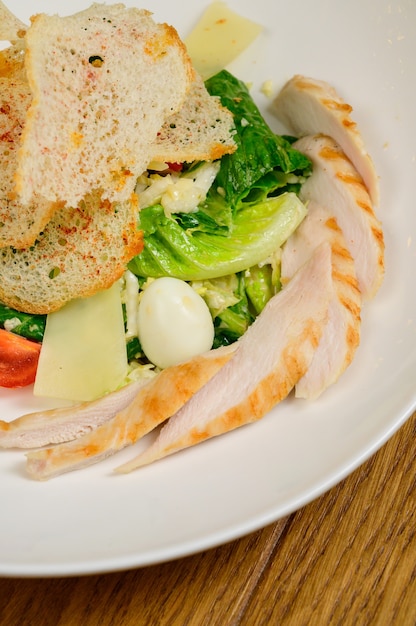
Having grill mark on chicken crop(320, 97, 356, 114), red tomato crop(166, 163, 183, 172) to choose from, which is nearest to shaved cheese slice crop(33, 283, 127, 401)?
red tomato crop(166, 163, 183, 172)

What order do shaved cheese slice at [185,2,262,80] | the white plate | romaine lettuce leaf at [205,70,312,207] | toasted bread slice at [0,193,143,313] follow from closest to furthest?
the white plate < toasted bread slice at [0,193,143,313] < romaine lettuce leaf at [205,70,312,207] < shaved cheese slice at [185,2,262,80]

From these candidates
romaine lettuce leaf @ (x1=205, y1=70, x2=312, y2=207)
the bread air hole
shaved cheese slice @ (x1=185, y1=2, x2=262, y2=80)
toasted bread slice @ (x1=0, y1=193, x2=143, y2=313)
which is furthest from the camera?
shaved cheese slice @ (x1=185, y1=2, x2=262, y2=80)

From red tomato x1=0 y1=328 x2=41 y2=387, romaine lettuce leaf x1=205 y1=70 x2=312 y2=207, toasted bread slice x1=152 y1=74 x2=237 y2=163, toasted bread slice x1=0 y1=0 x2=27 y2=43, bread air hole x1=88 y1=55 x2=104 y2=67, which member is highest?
toasted bread slice x1=0 y1=0 x2=27 y2=43

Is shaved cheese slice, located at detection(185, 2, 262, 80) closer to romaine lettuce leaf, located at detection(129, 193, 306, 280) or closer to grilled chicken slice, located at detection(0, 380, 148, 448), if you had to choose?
romaine lettuce leaf, located at detection(129, 193, 306, 280)

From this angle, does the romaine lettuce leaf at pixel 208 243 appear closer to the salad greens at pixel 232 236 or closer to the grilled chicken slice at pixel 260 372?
the salad greens at pixel 232 236

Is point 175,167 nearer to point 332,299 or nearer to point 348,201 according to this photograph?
point 348,201

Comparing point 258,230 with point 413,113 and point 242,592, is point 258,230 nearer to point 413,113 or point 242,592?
point 413,113

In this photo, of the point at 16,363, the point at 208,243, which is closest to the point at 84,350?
the point at 16,363
